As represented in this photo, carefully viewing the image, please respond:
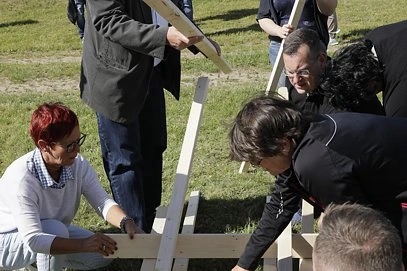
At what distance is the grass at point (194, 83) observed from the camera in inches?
155

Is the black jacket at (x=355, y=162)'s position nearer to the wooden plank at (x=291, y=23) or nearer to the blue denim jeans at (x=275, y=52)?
the wooden plank at (x=291, y=23)

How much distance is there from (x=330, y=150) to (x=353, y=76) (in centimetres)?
58

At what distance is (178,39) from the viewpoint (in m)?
2.77

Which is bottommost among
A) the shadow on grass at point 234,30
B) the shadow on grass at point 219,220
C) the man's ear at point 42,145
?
the shadow on grass at point 234,30

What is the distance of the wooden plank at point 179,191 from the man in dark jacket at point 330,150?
2.61ft

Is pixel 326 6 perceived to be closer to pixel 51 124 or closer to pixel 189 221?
pixel 189 221

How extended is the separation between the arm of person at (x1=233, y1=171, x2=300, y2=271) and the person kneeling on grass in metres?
0.63

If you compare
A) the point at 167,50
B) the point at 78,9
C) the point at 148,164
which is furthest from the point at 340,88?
the point at 78,9

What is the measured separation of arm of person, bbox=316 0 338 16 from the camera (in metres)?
3.90

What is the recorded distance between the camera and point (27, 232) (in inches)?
104

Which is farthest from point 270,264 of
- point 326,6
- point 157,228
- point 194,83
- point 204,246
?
point 194,83

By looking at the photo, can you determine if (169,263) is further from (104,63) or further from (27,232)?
(104,63)

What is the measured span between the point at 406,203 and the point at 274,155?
0.55 m

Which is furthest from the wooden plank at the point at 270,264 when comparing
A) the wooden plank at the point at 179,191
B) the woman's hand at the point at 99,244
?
the woman's hand at the point at 99,244
